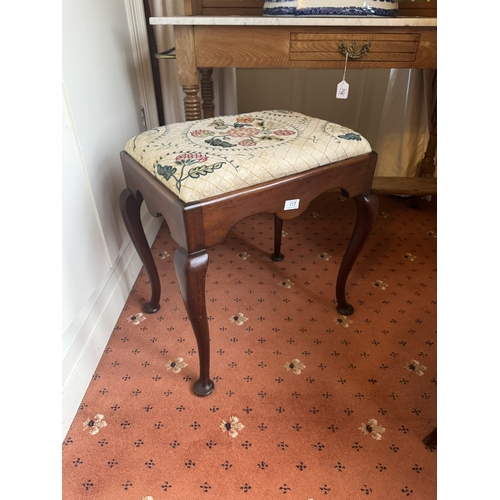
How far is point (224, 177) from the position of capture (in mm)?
673

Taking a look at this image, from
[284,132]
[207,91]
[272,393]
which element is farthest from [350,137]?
[207,91]

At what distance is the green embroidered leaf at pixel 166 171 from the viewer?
682mm

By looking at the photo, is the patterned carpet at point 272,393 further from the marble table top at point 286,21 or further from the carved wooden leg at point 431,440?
the marble table top at point 286,21

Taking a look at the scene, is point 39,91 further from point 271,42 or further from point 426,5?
point 426,5

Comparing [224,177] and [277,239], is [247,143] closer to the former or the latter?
[224,177]

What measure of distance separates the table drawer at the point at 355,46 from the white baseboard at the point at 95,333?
2.63 feet

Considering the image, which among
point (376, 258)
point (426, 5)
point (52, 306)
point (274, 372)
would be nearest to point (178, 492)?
point (274, 372)

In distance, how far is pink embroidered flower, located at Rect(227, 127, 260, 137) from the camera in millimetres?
839

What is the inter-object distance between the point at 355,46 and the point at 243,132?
480 millimetres

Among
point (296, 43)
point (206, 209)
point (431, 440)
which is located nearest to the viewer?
point (206, 209)

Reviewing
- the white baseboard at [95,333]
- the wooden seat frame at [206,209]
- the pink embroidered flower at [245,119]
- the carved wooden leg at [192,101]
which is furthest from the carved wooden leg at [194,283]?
the carved wooden leg at [192,101]

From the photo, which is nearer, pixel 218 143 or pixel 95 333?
pixel 218 143

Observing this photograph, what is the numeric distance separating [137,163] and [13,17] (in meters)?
0.51
